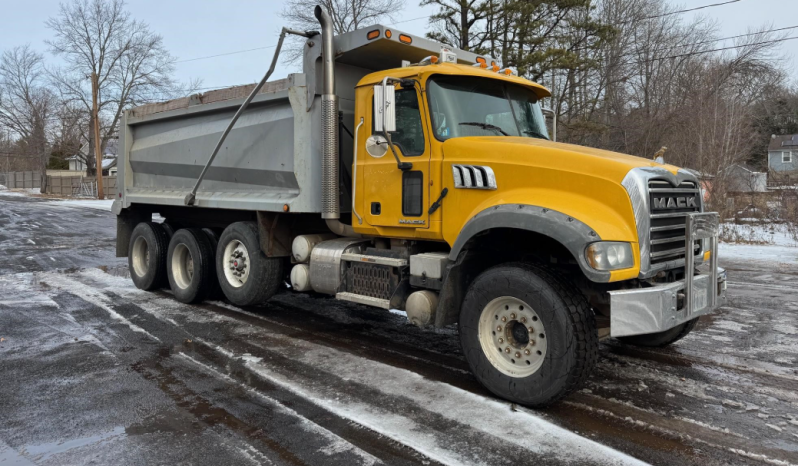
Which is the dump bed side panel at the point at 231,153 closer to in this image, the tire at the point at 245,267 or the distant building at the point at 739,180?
the tire at the point at 245,267

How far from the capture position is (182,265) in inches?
342

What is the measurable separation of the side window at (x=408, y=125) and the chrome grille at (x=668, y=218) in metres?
2.01

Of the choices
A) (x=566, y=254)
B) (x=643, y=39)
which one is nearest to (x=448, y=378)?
(x=566, y=254)

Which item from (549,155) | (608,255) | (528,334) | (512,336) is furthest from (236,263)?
(608,255)

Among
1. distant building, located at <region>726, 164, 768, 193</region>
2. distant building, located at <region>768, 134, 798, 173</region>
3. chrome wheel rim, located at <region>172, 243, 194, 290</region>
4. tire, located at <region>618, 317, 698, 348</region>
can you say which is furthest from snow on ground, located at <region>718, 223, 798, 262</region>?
distant building, located at <region>768, 134, 798, 173</region>

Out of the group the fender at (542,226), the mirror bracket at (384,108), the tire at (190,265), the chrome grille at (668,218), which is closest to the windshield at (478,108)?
the mirror bracket at (384,108)

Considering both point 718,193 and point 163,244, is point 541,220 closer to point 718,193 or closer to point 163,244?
point 163,244

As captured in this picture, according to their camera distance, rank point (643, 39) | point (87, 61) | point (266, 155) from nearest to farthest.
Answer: point (266, 155), point (643, 39), point (87, 61)

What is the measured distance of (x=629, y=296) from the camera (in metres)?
4.06

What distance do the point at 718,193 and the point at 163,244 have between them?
1573 centimetres

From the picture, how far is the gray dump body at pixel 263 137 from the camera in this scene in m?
6.32

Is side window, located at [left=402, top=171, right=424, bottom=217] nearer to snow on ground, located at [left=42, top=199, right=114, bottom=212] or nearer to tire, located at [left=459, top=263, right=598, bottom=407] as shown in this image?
tire, located at [left=459, top=263, right=598, bottom=407]

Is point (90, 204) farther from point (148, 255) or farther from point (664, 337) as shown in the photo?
point (664, 337)

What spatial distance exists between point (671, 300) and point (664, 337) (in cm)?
179
